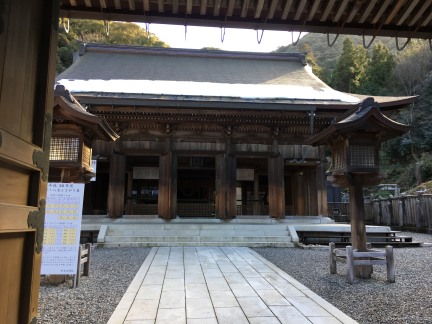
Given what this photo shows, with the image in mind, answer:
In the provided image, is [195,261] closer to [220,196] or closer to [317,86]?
[220,196]

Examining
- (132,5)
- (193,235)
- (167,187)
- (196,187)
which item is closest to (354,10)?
(132,5)

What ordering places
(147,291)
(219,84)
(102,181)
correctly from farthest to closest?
(102,181)
(219,84)
(147,291)

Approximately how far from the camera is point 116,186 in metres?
11.4

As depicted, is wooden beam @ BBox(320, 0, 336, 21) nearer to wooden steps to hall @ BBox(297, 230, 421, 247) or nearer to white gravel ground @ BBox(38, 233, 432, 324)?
white gravel ground @ BBox(38, 233, 432, 324)

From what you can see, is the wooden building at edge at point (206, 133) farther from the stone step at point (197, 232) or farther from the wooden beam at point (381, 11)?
the wooden beam at point (381, 11)

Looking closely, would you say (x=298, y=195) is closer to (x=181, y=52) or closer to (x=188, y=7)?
(x=181, y=52)

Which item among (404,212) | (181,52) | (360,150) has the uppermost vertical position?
(181,52)

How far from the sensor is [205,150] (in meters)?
11.9

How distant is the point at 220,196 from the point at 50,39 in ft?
32.3

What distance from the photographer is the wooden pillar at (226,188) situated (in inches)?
456

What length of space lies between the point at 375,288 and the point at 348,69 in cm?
3139

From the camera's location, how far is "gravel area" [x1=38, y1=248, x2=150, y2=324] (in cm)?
385

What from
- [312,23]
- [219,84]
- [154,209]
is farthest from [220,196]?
[312,23]

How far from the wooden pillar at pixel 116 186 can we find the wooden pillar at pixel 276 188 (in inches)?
211
